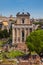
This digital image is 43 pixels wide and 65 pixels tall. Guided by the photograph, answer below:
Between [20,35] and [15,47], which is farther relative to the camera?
[20,35]

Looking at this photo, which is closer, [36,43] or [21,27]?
[36,43]

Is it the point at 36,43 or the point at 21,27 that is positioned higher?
the point at 21,27

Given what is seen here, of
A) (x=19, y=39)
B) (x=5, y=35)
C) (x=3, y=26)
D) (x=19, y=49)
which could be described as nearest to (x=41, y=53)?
(x=19, y=49)

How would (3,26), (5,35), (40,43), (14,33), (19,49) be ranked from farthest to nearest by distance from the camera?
1. (3,26)
2. (5,35)
3. (14,33)
4. (19,49)
5. (40,43)

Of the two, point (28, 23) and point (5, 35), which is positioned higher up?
point (28, 23)

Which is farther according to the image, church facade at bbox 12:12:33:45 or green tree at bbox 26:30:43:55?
church facade at bbox 12:12:33:45

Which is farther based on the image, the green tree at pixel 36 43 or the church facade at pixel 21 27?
the church facade at pixel 21 27

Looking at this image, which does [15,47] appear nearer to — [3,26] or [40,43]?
[40,43]

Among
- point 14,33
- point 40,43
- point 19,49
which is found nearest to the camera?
point 40,43
